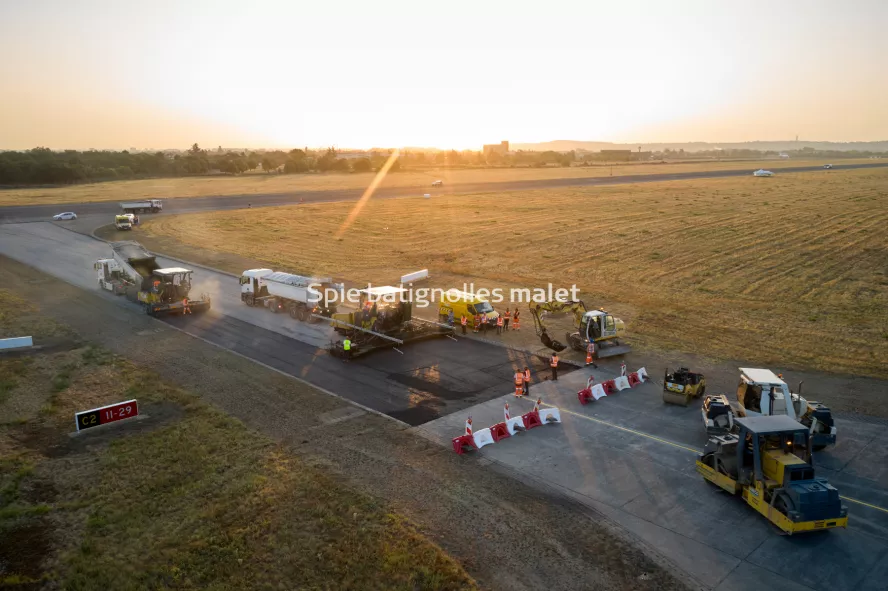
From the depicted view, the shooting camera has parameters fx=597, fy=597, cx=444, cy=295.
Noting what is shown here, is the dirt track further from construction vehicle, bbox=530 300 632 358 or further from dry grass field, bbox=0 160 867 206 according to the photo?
dry grass field, bbox=0 160 867 206

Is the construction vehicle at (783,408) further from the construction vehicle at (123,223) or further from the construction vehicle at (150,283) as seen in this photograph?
the construction vehicle at (123,223)

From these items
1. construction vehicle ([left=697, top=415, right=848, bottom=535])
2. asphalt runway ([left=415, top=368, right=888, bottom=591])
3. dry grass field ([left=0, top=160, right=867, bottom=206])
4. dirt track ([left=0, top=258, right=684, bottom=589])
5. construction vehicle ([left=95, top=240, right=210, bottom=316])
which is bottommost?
asphalt runway ([left=415, top=368, right=888, bottom=591])

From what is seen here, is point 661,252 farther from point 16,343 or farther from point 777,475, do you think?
point 16,343

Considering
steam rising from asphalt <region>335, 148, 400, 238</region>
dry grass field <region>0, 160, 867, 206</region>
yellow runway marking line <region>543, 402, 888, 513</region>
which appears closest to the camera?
yellow runway marking line <region>543, 402, 888, 513</region>

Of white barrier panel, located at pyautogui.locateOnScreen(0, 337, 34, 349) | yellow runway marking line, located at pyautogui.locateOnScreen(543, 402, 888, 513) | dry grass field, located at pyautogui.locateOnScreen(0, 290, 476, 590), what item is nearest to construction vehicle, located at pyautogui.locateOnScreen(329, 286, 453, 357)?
dry grass field, located at pyautogui.locateOnScreen(0, 290, 476, 590)

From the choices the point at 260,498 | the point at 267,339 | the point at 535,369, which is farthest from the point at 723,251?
the point at 260,498

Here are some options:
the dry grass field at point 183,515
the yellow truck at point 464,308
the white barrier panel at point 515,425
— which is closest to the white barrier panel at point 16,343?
the dry grass field at point 183,515

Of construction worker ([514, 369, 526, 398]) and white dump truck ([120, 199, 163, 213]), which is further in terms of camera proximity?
white dump truck ([120, 199, 163, 213])
